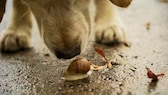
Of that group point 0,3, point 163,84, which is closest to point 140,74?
point 163,84

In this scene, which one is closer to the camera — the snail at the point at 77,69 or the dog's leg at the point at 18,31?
the snail at the point at 77,69

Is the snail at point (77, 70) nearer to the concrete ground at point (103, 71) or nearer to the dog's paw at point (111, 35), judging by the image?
the concrete ground at point (103, 71)

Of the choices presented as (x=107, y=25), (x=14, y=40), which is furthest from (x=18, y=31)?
(x=107, y=25)

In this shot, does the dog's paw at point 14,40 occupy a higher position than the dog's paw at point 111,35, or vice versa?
the dog's paw at point 111,35

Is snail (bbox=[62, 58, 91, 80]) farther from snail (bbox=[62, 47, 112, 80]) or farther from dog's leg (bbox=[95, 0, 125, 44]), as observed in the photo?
dog's leg (bbox=[95, 0, 125, 44])

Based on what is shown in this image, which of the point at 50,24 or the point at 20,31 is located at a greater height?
the point at 50,24

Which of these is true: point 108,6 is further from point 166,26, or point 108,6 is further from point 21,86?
point 21,86

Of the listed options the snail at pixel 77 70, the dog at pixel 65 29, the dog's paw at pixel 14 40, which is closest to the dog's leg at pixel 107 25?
the dog at pixel 65 29

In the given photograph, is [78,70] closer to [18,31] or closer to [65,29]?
[65,29]
